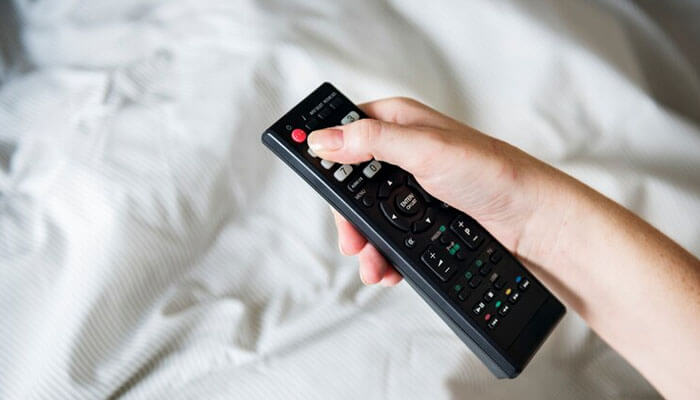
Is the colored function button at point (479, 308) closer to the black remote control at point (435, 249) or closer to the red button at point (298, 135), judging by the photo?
the black remote control at point (435, 249)

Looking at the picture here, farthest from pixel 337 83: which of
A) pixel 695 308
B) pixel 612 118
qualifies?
pixel 695 308

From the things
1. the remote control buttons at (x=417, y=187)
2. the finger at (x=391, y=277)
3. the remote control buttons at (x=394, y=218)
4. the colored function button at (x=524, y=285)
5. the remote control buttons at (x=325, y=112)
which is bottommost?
the finger at (x=391, y=277)

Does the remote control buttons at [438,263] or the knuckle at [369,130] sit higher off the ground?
the knuckle at [369,130]

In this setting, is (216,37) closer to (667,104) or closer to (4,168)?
(4,168)

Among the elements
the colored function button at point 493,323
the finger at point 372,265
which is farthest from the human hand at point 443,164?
the colored function button at point 493,323

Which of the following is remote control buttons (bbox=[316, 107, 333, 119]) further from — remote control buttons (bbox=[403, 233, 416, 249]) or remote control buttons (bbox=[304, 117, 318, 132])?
remote control buttons (bbox=[403, 233, 416, 249])

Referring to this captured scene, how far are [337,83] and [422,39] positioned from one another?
14cm

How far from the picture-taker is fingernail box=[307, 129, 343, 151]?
57 cm

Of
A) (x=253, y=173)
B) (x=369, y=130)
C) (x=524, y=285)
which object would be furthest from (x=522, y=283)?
(x=253, y=173)

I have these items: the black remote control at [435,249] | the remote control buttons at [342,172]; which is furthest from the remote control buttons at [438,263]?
the remote control buttons at [342,172]

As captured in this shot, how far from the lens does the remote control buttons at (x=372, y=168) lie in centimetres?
60

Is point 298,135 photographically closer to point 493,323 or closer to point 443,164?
point 443,164

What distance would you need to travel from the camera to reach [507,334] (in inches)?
22.8

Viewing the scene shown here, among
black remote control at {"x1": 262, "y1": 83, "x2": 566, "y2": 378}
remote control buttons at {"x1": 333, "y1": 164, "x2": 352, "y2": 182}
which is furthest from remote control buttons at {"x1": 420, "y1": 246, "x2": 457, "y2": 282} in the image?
remote control buttons at {"x1": 333, "y1": 164, "x2": 352, "y2": 182}
